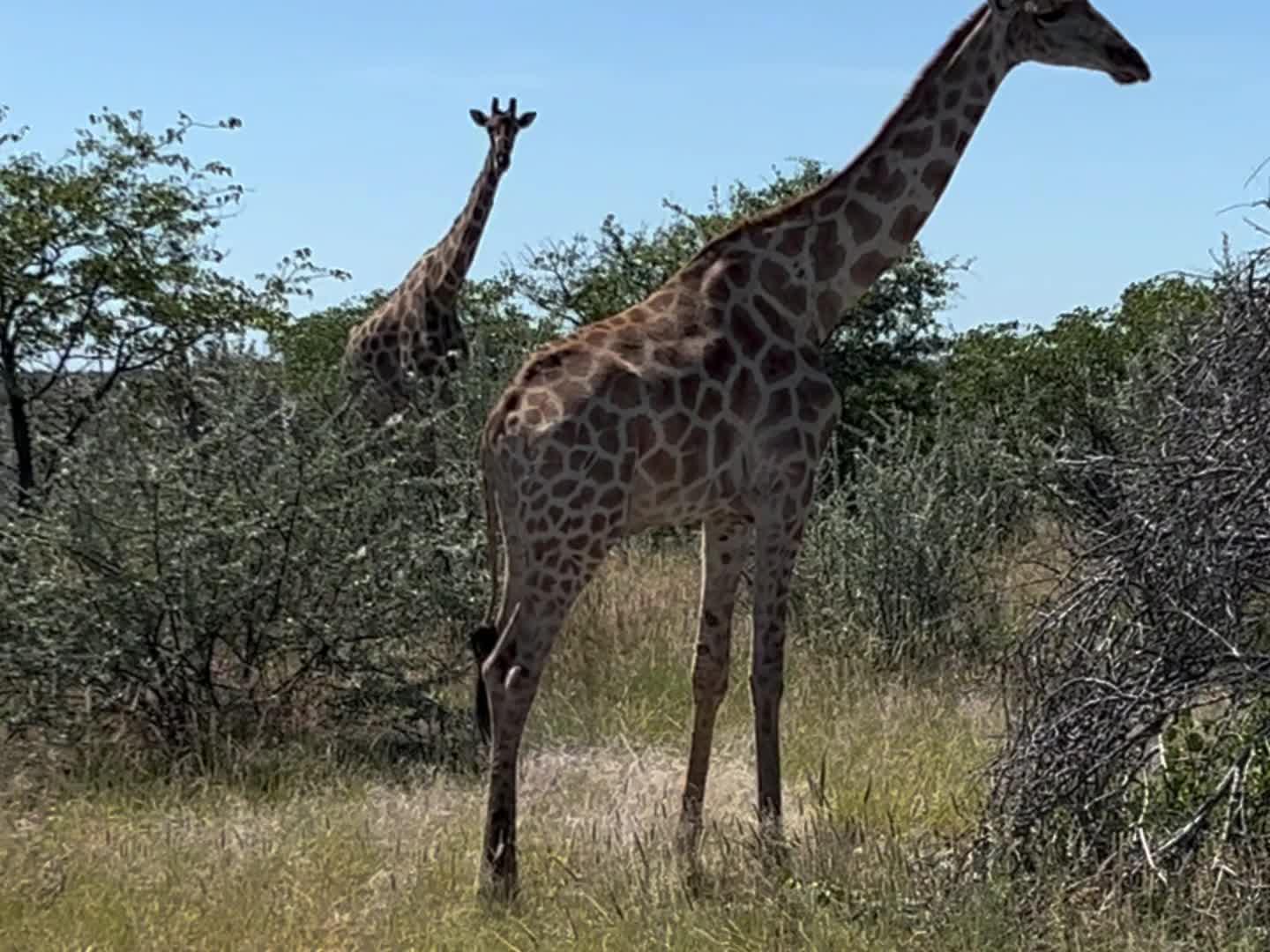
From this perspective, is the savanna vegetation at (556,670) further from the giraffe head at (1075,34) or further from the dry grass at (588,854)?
the giraffe head at (1075,34)

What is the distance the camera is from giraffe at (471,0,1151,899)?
5723mm

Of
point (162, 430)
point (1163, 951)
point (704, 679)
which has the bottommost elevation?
point (1163, 951)

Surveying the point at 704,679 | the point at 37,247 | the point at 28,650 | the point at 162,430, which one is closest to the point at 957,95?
the point at 704,679

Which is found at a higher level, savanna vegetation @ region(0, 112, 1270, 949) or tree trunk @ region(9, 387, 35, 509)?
tree trunk @ region(9, 387, 35, 509)

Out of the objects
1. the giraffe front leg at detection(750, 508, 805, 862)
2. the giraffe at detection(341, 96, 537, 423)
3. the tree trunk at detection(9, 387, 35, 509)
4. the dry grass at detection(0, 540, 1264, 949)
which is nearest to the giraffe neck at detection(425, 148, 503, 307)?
the giraffe at detection(341, 96, 537, 423)

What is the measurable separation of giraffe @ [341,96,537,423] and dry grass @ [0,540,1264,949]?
297 cm

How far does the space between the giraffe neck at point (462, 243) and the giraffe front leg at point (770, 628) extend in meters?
5.29

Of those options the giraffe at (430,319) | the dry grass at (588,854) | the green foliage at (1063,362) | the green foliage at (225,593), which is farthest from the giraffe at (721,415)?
the green foliage at (1063,362)

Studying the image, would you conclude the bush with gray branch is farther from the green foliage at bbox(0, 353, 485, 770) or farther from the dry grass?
the green foliage at bbox(0, 353, 485, 770)

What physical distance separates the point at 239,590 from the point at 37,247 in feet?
12.4

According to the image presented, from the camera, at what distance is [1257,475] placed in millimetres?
4898

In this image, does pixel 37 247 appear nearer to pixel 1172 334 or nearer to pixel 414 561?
pixel 414 561

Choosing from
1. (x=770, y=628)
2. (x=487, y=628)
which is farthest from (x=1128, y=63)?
(x=487, y=628)

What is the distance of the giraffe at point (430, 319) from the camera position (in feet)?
35.7
